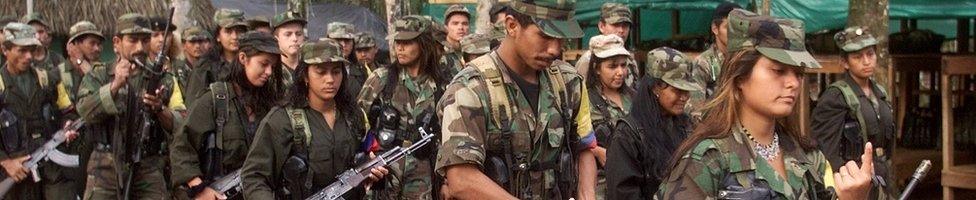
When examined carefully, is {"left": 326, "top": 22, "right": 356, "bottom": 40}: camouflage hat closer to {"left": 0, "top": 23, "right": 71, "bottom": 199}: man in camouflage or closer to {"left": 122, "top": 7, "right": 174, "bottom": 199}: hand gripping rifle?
{"left": 0, "top": 23, "right": 71, "bottom": 199}: man in camouflage

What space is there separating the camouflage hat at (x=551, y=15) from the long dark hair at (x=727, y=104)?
1.04 m

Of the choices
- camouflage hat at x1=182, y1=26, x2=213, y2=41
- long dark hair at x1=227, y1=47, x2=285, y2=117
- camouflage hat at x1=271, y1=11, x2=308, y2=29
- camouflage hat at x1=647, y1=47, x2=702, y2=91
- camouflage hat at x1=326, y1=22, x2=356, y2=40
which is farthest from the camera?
camouflage hat at x1=326, y1=22, x2=356, y2=40

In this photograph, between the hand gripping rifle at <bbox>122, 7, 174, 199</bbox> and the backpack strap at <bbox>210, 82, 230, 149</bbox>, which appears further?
the hand gripping rifle at <bbox>122, 7, 174, 199</bbox>

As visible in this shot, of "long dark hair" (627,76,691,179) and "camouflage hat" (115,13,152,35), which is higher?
"camouflage hat" (115,13,152,35)

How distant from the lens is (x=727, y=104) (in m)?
4.48

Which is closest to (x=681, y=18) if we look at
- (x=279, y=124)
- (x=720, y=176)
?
(x=279, y=124)

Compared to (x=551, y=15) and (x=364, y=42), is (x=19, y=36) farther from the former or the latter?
(x=551, y=15)

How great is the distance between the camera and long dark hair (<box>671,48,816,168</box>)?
14.6 ft

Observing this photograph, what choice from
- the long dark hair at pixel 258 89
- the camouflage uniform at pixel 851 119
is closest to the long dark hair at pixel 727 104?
the camouflage uniform at pixel 851 119

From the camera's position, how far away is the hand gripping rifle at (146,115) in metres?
9.20

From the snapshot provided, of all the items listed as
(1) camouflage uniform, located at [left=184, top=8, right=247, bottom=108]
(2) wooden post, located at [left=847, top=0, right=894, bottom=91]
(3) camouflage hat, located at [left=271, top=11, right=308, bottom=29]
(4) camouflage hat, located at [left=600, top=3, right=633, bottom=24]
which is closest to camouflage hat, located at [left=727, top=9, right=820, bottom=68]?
(1) camouflage uniform, located at [left=184, top=8, right=247, bottom=108]

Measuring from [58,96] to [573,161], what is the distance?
680cm

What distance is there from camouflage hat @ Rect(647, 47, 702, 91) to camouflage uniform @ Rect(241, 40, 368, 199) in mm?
1577

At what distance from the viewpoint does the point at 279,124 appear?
23.9 ft
